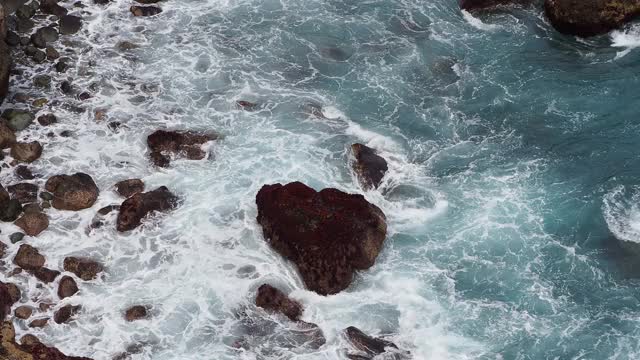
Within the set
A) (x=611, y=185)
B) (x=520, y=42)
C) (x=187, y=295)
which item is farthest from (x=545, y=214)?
(x=187, y=295)

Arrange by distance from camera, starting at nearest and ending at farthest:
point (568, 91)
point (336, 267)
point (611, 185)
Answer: point (336, 267) → point (611, 185) → point (568, 91)

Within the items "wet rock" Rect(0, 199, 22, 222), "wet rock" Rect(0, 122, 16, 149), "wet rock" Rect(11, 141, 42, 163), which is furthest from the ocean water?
"wet rock" Rect(0, 199, 22, 222)

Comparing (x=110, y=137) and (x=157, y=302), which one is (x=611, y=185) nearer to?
(x=157, y=302)

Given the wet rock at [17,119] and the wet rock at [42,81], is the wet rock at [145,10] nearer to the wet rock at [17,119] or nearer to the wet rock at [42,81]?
the wet rock at [42,81]

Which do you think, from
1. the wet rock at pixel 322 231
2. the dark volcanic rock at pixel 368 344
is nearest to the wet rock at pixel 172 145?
the wet rock at pixel 322 231

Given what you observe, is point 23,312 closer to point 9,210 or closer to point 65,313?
point 65,313

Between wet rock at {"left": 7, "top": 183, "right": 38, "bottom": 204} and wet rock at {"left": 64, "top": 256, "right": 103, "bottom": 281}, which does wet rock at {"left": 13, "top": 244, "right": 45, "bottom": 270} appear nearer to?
wet rock at {"left": 64, "top": 256, "right": 103, "bottom": 281}
